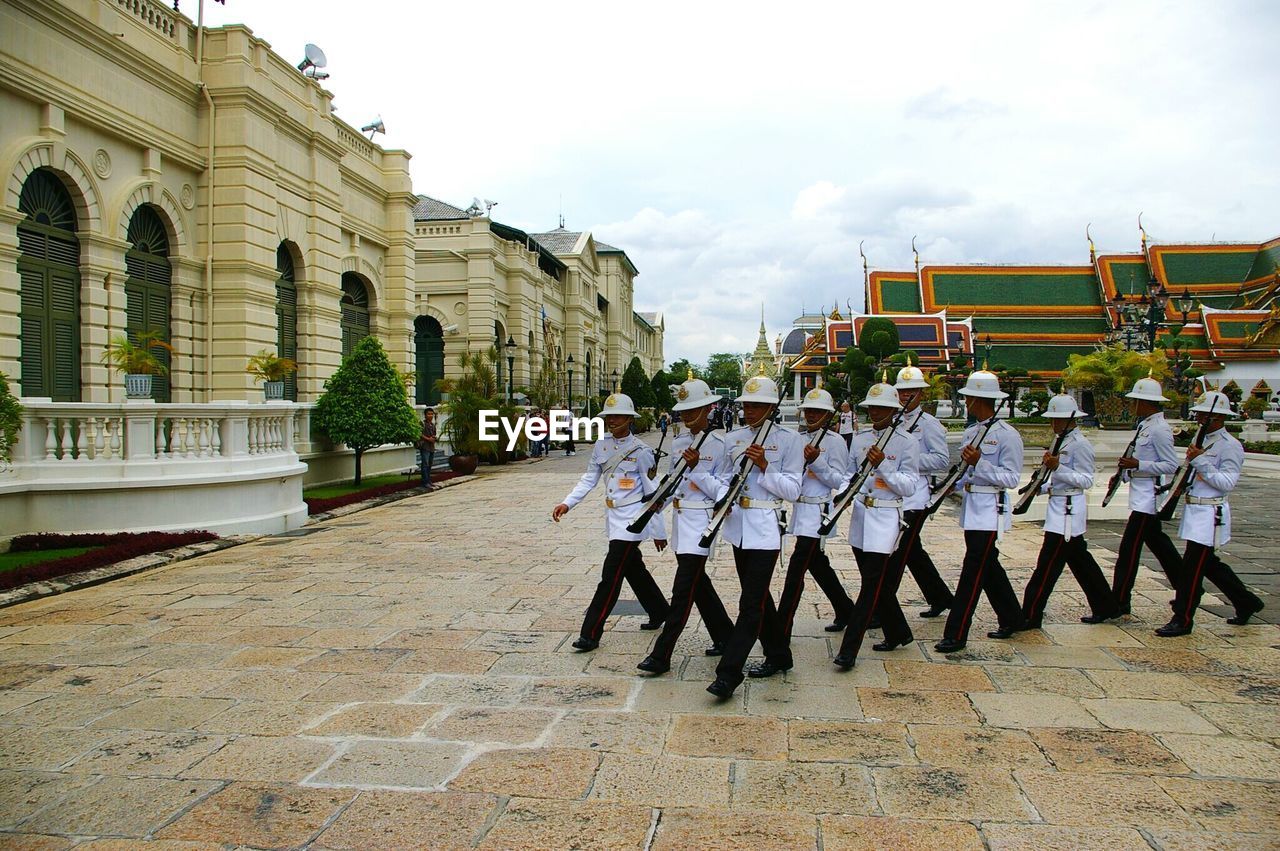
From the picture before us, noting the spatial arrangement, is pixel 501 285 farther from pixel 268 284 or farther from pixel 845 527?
pixel 845 527

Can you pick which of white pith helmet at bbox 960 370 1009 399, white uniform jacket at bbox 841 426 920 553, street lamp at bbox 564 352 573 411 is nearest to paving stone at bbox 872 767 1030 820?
white uniform jacket at bbox 841 426 920 553

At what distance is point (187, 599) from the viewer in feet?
26.7

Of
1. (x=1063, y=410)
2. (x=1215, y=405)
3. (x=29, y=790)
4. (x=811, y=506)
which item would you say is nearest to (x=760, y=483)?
(x=811, y=506)

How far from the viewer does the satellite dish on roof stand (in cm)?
1992

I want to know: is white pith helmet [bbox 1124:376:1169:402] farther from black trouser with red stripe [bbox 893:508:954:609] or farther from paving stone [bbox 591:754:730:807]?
paving stone [bbox 591:754:730:807]

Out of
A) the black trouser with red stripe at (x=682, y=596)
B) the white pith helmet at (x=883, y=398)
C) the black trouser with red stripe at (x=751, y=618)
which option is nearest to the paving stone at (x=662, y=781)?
the black trouser with red stripe at (x=751, y=618)

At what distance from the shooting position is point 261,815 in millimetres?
3807

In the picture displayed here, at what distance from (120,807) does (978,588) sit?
5.21m

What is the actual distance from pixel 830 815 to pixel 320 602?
220 inches

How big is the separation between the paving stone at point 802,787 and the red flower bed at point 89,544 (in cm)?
753

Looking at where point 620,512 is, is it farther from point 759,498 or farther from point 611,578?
point 759,498

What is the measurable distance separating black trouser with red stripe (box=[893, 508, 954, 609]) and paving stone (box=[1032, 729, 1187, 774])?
6.12 feet

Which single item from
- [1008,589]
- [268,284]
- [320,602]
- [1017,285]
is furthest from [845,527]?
[1017,285]

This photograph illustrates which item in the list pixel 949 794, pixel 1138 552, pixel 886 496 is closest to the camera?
pixel 949 794
